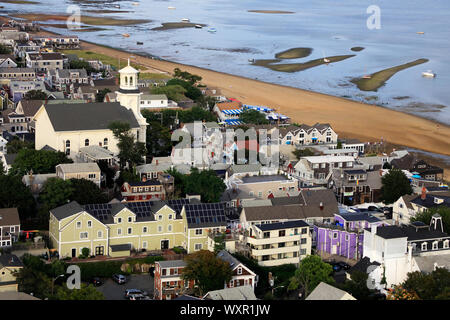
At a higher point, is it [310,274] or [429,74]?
[310,274]

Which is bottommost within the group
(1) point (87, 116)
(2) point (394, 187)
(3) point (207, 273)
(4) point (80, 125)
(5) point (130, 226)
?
(2) point (394, 187)

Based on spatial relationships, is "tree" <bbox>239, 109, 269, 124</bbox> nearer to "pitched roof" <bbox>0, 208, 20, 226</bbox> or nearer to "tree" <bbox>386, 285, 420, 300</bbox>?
"pitched roof" <bbox>0, 208, 20, 226</bbox>

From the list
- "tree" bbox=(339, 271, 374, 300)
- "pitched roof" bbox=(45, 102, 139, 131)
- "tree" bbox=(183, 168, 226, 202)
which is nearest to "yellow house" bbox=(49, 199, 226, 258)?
"tree" bbox=(183, 168, 226, 202)

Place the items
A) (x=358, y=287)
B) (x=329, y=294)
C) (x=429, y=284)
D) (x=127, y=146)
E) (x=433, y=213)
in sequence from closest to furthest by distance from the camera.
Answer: (x=329, y=294) < (x=429, y=284) < (x=358, y=287) < (x=433, y=213) < (x=127, y=146)

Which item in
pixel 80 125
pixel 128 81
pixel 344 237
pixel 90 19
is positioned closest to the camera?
pixel 344 237

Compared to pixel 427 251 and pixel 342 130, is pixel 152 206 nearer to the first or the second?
pixel 427 251

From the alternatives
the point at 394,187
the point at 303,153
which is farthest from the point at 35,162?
the point at 394,187

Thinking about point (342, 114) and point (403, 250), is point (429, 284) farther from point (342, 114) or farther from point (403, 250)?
point (342, 114)
